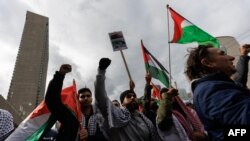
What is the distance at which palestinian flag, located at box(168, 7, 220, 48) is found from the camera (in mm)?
5548

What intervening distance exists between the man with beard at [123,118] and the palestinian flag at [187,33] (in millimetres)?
2488

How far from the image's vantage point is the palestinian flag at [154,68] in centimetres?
611

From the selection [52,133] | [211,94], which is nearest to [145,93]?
[52,133]

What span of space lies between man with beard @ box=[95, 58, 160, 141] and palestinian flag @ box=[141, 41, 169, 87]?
2300mm

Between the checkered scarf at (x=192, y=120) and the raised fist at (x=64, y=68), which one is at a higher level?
the raised fist at (x=64, y=68)

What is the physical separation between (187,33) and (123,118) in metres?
3.37

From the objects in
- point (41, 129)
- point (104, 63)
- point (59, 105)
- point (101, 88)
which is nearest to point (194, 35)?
point (104, 63)

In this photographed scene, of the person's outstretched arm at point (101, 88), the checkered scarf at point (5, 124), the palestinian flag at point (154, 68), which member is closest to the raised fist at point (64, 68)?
the person's outstretched arm at point (101, 88)

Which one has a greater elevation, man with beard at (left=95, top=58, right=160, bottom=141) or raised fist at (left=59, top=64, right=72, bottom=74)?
raised fist at (left=59, top=64, right=72, bottom=74)

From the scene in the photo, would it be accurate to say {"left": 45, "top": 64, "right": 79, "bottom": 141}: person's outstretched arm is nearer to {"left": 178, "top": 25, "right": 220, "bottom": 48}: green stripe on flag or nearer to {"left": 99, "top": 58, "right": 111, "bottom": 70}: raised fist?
{"left": 99, "top": 58, "right": 111, "bottom": 70}: raised fist

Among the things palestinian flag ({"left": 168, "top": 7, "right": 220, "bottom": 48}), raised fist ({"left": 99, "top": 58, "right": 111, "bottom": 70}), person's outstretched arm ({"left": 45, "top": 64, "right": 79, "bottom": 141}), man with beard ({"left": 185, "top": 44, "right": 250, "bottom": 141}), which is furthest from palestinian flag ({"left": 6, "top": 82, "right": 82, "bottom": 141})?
palestinian flag ({"left": 168, "top": 7, "right": 220, "bottom": 48})

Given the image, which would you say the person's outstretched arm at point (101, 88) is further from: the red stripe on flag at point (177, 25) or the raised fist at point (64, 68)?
the red stripe on flag at point (177, 25)

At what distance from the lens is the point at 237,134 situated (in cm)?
126

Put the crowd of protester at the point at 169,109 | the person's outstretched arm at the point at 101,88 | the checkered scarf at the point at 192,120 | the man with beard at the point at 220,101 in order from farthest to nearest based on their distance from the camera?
the checkered scarf at the point at 192,120
the person's outstretched arm at the point at 101,88
the crowd of protester at the point at 169,109
the man with beard at the point at 220,101
